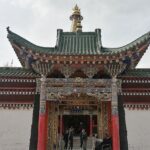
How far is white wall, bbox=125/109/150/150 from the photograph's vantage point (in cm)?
1406

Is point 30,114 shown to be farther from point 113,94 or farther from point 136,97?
point 136,97

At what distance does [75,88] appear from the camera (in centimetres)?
1405

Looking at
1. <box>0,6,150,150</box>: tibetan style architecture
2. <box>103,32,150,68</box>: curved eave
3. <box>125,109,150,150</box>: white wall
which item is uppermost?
<box>103,32,150,68</box>: curved eave

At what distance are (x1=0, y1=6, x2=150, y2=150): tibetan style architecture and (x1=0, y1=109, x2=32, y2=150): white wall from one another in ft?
1.11

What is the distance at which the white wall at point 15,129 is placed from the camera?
1399 centimetres

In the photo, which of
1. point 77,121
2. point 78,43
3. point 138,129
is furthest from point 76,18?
point 138,129

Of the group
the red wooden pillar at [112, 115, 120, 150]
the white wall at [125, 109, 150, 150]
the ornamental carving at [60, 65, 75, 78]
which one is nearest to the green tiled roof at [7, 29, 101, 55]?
the ornamental carving at [60, 65, 75, 78]

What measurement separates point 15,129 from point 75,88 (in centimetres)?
366

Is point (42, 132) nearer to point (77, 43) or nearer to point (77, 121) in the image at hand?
point (77, 121)

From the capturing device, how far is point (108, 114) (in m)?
14.8

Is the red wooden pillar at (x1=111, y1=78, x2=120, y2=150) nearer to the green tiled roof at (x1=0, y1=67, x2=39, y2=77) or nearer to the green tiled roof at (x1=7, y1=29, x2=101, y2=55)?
the green tiled roof at (x1=7, y1=29, x2=101, y2=55)

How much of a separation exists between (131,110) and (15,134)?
6.02 metres

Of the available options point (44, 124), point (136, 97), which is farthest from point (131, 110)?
point (44, 124)

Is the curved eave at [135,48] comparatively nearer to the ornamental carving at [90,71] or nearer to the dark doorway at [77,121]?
the ornamental carving at [90,71]
